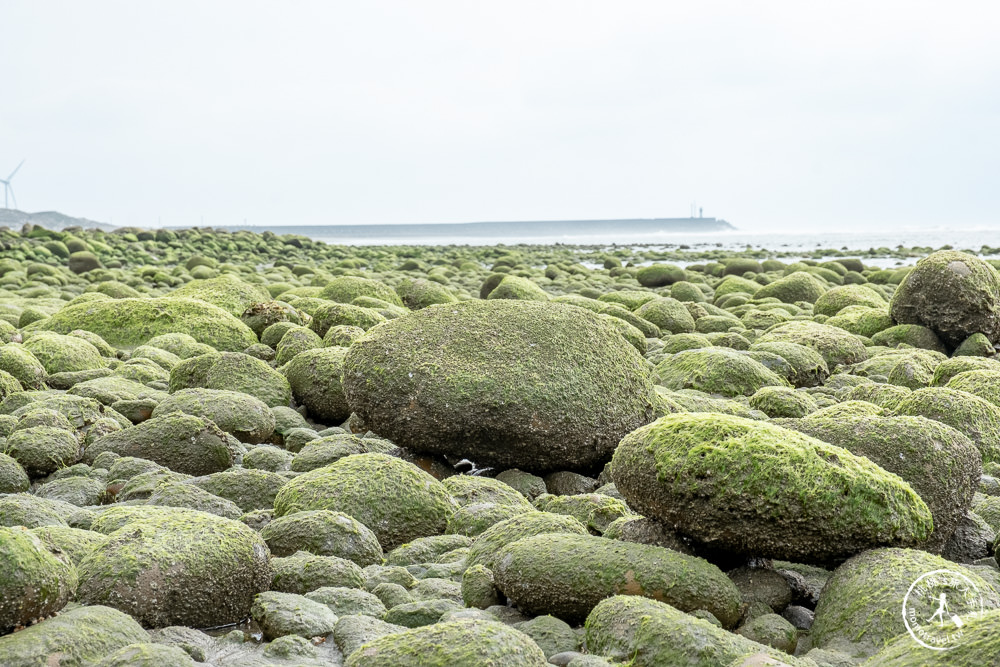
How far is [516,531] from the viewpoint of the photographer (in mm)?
4621

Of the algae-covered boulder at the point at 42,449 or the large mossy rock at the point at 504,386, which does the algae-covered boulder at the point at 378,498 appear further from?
the algae-covered boulder at the point at 42,449

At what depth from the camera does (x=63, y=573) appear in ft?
12.0

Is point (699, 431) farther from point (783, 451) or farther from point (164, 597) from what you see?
point (164, 597)

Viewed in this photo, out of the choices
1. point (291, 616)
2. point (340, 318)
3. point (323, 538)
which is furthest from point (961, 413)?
point (340, 318)

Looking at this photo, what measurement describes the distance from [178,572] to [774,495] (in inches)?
→ 106

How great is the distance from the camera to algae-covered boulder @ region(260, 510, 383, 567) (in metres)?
4.69

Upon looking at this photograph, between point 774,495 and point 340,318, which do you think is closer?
point 774,495

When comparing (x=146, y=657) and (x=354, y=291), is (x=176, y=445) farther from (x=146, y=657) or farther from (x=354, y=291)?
(x=354, y=291)

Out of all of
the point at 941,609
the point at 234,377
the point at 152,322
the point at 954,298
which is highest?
the point at 954,298

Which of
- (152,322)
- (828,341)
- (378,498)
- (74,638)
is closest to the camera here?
(74,638)

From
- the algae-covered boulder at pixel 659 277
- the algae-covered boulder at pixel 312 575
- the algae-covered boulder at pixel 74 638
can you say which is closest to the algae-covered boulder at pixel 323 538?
the algae-covered boulder at pixel 312 575

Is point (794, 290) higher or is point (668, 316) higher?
point (794, 290)

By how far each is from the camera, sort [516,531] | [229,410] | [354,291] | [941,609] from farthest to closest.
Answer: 1. [354,291]
2. [229,410]
3. [516,531]
4. [941,609]

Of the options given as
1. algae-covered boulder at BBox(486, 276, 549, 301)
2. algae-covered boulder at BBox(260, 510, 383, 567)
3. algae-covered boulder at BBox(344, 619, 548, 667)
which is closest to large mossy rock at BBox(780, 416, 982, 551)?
algae-covered boulder at BBox(344, 619, 548, 667)
